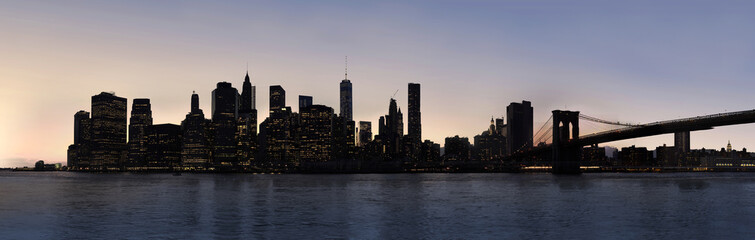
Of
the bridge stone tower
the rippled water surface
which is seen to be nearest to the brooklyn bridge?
the bridge stone tower

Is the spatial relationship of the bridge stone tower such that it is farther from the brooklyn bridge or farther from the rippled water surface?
the rippled water surface

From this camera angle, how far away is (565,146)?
433 ft

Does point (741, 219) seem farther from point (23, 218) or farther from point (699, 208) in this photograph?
point (23, 218)

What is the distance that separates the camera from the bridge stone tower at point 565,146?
132 metres

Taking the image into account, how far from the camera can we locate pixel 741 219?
40.6 m

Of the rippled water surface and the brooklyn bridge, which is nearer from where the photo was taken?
the rippled water surface

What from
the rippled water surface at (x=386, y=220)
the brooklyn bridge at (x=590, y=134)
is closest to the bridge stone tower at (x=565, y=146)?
the brooklyn bridge at (x=590, y=134)

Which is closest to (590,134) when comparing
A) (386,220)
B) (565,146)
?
(565,146)

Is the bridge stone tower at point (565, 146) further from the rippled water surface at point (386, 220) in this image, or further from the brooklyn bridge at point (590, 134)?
the rippled water surface at point (386, 220)

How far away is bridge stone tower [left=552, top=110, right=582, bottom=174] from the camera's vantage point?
5212 inches

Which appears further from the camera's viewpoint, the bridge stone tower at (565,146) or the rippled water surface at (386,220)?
the bridge stone tower at (565,146)

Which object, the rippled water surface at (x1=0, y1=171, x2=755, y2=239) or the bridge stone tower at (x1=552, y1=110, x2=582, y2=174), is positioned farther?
the bridge stone tower at (x1=552, y1=110, x2=582, y2=174)

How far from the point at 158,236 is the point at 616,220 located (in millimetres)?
26947

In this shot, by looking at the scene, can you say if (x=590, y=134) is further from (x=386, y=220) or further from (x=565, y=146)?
(x=386, y=220)
